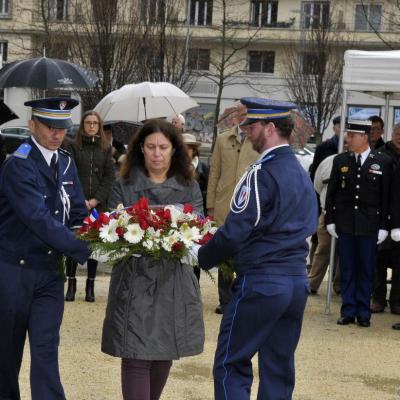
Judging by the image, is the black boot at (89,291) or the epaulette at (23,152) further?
the black boot at (89,291)

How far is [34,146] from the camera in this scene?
17.3 feet

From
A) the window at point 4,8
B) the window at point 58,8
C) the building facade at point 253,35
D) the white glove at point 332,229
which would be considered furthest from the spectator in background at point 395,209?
the window at point 4,8

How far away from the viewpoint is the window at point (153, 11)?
27375 mm

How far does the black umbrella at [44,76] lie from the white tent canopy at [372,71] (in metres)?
3.16

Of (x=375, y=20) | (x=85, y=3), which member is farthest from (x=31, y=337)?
(x=375, y=20)

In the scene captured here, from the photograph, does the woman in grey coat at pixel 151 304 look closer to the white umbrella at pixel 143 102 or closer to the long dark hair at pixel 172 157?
the long dark hair at pixel 172 157

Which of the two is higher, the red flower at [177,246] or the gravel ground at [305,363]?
the red flower at [177,246]

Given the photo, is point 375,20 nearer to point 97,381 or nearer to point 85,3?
point 85,3

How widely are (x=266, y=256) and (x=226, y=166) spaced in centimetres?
494

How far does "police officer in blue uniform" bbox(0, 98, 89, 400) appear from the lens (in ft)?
16.9

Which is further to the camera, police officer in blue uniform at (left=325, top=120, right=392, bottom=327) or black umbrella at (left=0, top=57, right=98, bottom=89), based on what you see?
black umbrella at (left=0, top=57, right=98, bottom=89)

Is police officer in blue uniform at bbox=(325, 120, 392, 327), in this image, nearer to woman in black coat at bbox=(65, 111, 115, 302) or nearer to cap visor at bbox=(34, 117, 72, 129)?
woman in black coat at bbox=(65, 111, 115, 302)

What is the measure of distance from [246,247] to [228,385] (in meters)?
0.73

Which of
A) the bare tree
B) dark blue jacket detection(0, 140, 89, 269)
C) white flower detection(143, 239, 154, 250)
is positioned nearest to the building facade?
the bare tree
